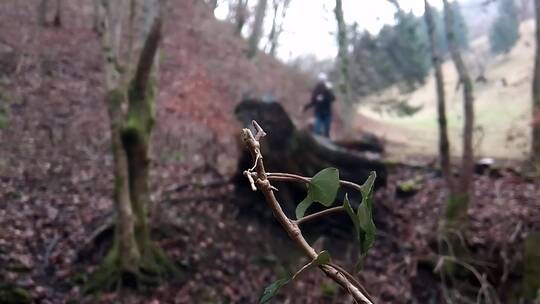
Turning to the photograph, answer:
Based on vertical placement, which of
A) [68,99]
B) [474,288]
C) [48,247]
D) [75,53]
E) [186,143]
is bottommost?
[474,288]

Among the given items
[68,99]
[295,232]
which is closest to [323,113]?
[68,99]

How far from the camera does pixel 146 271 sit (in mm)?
8133

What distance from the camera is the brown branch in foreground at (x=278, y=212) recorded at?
847mm

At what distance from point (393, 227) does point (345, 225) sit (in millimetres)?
777

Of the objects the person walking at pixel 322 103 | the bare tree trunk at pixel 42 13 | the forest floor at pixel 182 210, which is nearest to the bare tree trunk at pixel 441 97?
the forest floor at pixel 182 210

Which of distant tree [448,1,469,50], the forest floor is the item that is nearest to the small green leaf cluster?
the forest floor

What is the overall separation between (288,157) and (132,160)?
260 centimetres

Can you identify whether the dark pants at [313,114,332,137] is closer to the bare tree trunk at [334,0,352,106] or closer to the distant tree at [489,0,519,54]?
the bare tree trunk at [334,0,352,106]

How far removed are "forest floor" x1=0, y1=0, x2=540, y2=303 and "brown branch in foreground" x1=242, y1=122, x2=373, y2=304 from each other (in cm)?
692

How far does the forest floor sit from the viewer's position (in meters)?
8.05

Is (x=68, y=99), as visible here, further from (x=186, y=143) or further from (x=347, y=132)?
(x=347, y=132)

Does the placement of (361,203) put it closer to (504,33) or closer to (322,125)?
(322,125)

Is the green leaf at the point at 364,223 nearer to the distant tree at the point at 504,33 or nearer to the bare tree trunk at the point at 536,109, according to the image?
the bare tree trunk at the point at 536,109

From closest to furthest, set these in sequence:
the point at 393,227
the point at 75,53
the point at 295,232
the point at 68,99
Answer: the point at 295,232 → the point at 393,227 → the point at 68,99 → the point at 75,53
